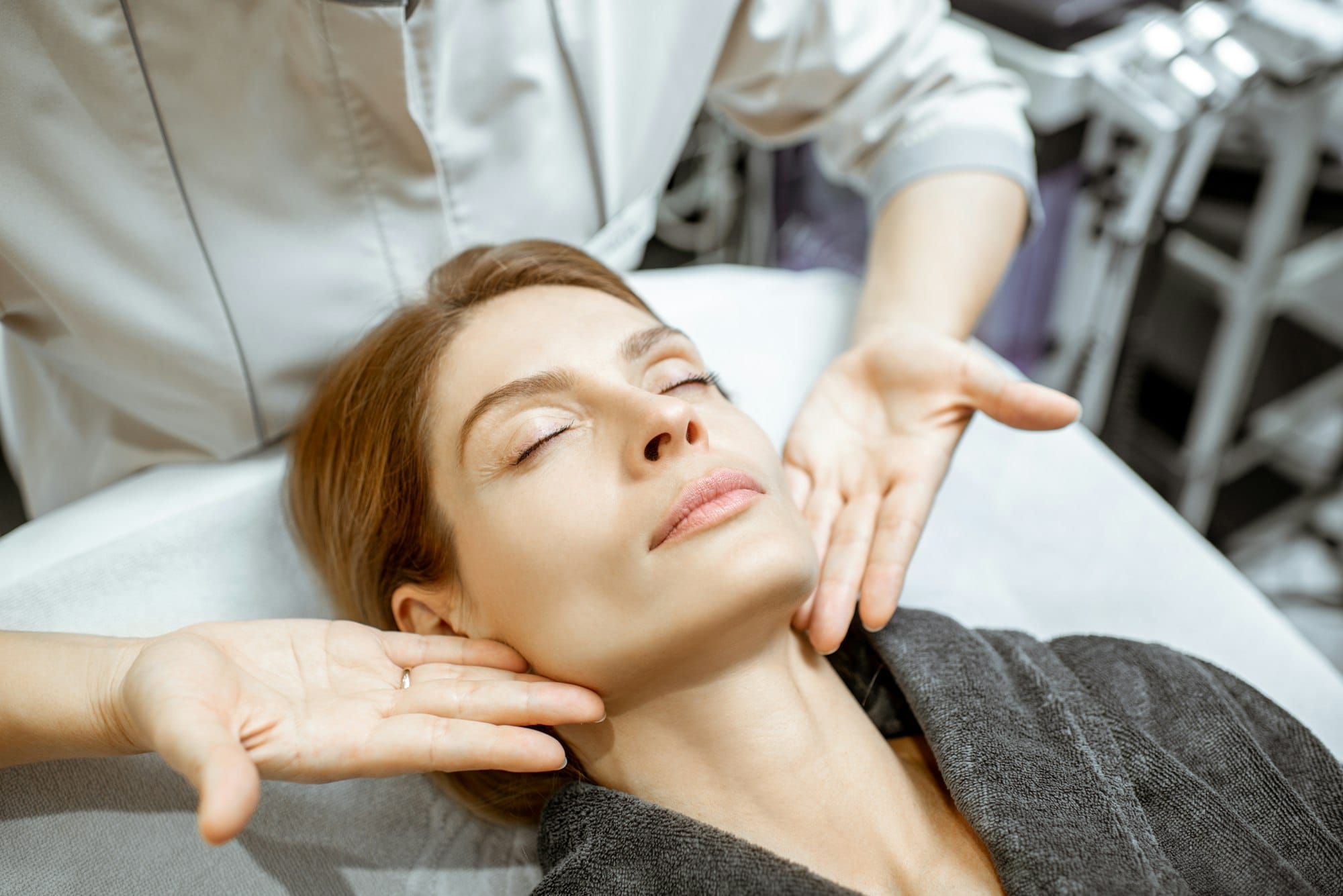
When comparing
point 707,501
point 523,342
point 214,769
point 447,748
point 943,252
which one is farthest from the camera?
point 943,252

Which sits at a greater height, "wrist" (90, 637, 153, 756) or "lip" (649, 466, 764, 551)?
"lip" (649, 466, 764, 551)

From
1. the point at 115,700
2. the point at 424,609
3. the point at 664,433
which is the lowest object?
the point at 424,609

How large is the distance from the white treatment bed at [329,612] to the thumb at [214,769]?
1.01ft

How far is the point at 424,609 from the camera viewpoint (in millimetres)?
971

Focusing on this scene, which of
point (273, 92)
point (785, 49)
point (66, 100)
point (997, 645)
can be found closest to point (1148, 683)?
point (997, 645)

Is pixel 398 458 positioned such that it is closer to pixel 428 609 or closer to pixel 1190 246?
pixel 428 609

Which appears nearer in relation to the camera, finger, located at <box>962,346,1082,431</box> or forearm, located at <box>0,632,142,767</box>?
forearm, located at <box>0,632,142,767</box>

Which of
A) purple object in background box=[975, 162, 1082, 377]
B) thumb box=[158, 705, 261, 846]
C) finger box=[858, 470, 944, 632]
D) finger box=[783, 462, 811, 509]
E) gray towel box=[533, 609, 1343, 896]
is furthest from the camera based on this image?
purple object in background box=[975, 162, 1082, 377]

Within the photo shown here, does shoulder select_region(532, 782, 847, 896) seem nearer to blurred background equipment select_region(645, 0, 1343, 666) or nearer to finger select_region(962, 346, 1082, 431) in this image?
finger select_region(962, 346, 1082, 431)

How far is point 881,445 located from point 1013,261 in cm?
96

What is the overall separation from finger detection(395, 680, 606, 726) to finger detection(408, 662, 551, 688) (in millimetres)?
16

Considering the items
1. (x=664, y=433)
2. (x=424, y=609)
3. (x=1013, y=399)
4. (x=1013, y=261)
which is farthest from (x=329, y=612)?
(x=1013, y=261)

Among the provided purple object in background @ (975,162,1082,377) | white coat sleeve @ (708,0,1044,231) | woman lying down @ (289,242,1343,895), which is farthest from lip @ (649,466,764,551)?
purple object in background @ (975,162,1082,377)

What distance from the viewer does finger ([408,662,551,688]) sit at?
32.5 inches
